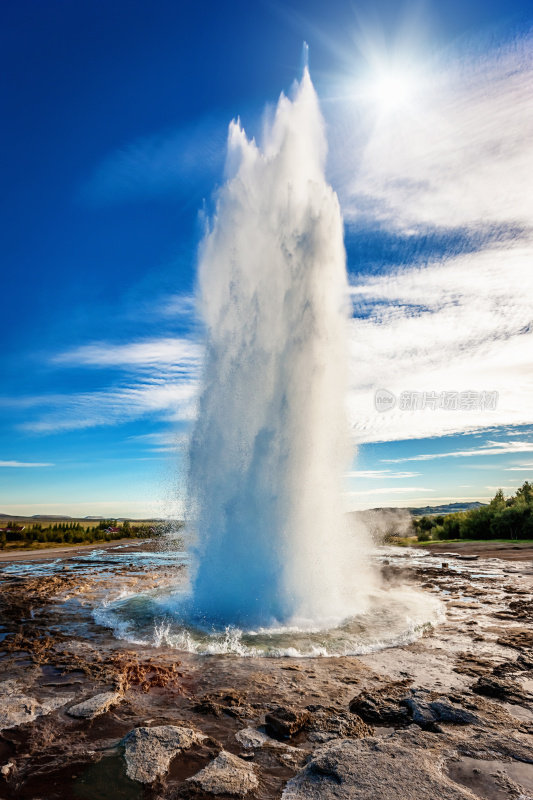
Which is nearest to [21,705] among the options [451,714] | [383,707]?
[383,707]

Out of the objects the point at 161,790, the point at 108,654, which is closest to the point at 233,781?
the point at 161,790

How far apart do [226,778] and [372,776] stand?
1710 millimetres

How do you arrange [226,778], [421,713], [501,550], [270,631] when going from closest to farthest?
[226,778], [421,713], [270,631], [501,550]

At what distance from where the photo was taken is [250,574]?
13.5m

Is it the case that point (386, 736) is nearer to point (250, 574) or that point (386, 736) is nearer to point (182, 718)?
point (182, 718)

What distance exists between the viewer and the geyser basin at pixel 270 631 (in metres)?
10.2

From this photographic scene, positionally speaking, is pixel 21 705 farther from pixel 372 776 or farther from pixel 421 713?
pixel 421 713

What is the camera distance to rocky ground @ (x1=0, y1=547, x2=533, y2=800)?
4879 mm

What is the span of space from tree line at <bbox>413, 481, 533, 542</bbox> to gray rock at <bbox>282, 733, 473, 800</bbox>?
55.2m

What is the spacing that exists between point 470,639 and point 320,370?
361 inches

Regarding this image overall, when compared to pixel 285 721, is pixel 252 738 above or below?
below

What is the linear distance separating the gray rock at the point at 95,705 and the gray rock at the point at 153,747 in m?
1.24

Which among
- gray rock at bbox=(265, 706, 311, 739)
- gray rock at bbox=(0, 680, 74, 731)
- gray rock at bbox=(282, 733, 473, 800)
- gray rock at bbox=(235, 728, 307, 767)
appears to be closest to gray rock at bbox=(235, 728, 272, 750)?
gray rock at bbox=(235, 728, 307, 767)

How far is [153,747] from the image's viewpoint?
555cm
